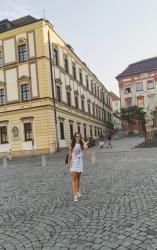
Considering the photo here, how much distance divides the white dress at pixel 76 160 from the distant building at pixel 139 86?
161 ft

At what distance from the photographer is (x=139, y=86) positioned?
193 feet

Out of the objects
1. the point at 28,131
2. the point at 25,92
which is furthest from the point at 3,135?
the point at 25,92

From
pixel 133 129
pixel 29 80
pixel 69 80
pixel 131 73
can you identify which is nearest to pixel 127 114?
pixel 133 129

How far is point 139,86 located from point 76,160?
174 ft

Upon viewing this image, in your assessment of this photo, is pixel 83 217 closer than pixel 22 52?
Yes

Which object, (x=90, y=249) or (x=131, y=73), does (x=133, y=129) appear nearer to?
(x=131, y=73)

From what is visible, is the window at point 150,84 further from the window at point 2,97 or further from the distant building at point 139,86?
the window at point 2,97

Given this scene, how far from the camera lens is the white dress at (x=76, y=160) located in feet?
25.8

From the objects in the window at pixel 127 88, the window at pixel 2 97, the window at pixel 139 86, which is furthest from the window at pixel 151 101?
the window at pixel 2 97

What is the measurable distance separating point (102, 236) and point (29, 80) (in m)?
27.0

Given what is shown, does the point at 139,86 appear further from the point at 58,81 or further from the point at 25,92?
the point at 25,92

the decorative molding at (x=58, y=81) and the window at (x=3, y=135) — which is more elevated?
the decorative molding at (x=58, y=81)

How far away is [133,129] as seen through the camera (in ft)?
189

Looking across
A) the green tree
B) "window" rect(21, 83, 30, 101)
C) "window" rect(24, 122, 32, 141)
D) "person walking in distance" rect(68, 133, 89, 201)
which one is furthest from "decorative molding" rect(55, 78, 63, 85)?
"person walking in distance" rect(68, 133, 89, 201)
